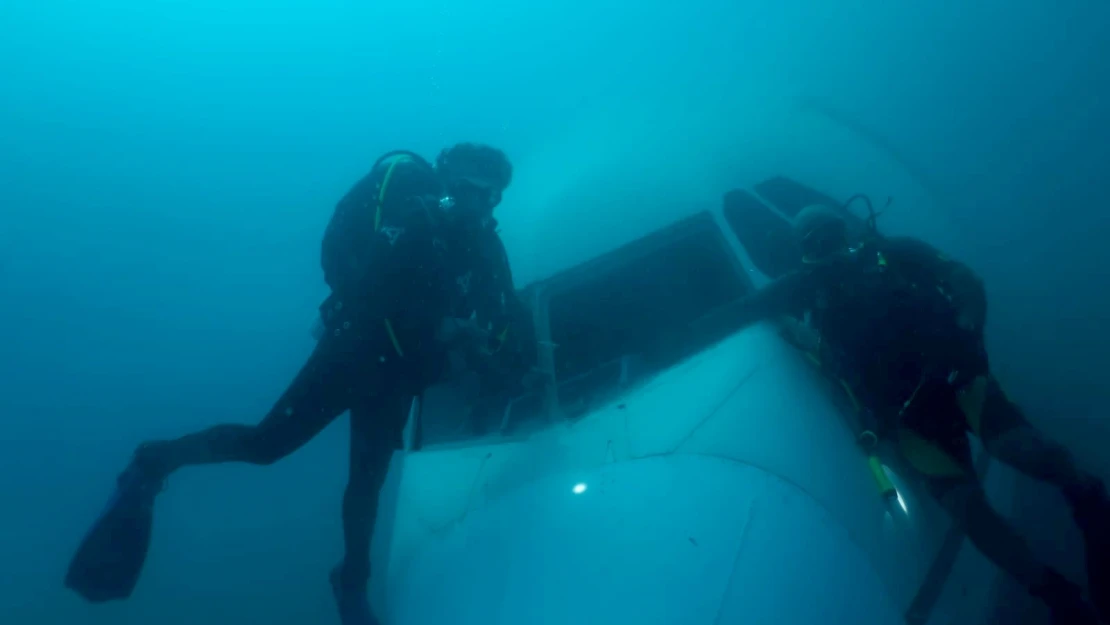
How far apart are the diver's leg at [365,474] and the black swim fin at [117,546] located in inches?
56.1

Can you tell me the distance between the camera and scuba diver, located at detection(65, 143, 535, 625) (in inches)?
163

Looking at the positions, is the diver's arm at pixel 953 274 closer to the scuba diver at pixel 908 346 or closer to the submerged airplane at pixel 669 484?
the scuba diver at pixel 908 346

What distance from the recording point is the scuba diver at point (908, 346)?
389 cm

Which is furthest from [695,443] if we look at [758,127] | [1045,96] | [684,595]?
[1045,96]

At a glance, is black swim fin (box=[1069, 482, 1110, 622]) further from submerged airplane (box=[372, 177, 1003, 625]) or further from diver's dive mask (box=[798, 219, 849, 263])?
diver's dive mask (box=[798, 219, 849, 263])

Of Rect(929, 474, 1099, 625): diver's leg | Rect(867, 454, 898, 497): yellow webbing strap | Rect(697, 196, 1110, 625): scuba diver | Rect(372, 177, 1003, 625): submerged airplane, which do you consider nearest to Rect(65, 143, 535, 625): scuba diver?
Rect(372, 177, 1003, 625): submerged airplane

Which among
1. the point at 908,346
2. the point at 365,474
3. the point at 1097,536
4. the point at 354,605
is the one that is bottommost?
the point at 354,605

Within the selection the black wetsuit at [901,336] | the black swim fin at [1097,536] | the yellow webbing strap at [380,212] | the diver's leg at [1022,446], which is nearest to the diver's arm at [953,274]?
the black wetsuit at [901,336]

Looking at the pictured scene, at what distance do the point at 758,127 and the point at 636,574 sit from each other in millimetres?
4244

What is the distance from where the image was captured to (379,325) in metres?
4.21

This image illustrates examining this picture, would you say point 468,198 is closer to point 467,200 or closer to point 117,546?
point 467,200

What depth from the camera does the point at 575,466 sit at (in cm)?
342

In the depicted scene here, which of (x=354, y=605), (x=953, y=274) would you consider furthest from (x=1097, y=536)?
(x=354, y=605)

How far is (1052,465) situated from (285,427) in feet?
16.5
